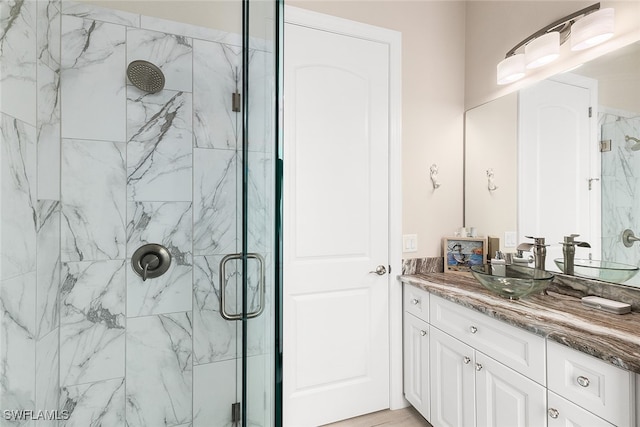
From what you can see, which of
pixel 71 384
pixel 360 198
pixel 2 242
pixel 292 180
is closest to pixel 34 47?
pixel 2 242

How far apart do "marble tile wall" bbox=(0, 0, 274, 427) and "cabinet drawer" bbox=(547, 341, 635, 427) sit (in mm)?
1129

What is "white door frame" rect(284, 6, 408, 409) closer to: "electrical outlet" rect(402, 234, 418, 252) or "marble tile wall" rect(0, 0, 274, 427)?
"electrical outlet" rect(402, 234, 418, 252)

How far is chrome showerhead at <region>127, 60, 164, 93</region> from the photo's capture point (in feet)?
4.61

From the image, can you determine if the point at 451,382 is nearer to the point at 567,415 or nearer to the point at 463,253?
the point at 567,415

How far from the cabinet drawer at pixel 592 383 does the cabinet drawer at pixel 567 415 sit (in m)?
0.02

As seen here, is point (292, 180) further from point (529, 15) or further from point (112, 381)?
point (529, 15)

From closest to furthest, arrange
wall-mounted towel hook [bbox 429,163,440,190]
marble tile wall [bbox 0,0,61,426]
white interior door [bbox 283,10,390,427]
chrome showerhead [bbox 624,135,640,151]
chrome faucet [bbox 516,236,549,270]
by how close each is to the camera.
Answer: marble tile wall [bbox 0,0,61,426] → chrome showerhead [bbox 624,135,640,151] → chrome faucet [bbox 516,236,549,270] → white interior door [bbox 283,10,390,427] → wall-mounted towel hook [bbox 429,163,440,190]

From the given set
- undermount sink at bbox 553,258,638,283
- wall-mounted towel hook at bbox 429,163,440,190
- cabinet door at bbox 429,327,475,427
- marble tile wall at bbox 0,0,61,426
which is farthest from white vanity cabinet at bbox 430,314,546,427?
marble tile wall at bbox 0,0,61,426

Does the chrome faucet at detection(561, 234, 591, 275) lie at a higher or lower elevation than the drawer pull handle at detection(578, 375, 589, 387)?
higher

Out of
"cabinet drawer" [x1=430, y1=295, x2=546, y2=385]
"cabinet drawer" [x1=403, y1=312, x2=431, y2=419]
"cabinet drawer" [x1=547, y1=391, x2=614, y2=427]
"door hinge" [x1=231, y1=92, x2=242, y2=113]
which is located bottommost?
"cabinet drawer" [x1=403, y1=312, x2=431, y2=419]

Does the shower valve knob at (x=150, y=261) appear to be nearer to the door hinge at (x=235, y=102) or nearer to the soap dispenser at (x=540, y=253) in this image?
the door hinge at (x=235, y=102)

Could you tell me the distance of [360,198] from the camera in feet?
6.33

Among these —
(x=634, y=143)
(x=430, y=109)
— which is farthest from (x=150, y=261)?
(x=634, y=143)

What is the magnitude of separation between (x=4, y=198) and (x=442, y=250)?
7.18 feet
